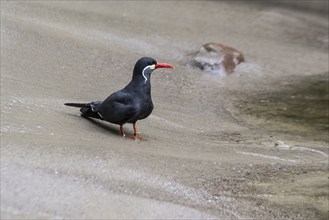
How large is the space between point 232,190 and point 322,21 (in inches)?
322

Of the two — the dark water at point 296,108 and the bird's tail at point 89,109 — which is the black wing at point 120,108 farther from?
the dark water at point 296,108

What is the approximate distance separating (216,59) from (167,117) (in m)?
2.91

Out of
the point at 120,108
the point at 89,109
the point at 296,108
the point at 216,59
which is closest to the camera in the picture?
the point at 120,108

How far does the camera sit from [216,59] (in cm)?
993

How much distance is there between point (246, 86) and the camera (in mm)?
9516

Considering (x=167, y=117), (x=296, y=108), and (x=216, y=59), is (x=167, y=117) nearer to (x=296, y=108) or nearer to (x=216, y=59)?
(x=296, y=108)

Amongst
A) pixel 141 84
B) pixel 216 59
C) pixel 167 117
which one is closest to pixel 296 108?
pixel 216 59

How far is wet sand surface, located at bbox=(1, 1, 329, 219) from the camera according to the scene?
4.54m

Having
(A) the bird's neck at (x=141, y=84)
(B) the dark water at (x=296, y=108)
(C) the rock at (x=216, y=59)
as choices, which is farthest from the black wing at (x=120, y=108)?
(C) the rock at (x=216, y=59)

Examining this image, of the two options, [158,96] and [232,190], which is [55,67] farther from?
[232,190]

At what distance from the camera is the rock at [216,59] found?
32.2ft

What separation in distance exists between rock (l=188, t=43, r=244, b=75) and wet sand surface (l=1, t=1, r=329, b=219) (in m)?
0.15

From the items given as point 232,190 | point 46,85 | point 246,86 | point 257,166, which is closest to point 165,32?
point 246,86

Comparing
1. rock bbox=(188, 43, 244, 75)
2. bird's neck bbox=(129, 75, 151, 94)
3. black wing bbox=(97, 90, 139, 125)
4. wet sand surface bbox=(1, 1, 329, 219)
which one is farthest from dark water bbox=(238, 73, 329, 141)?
black wing bbox=(97, 90, 139, 125)
